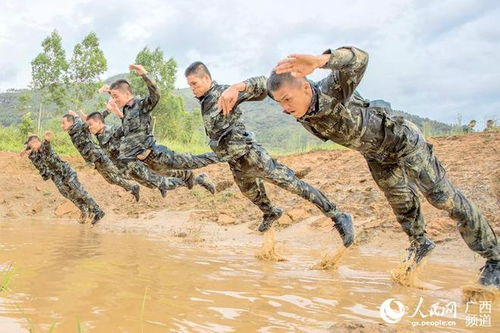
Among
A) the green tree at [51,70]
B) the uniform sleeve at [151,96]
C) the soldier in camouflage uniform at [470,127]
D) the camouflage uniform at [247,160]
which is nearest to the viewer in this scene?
the camouflage uniform at [247,160]

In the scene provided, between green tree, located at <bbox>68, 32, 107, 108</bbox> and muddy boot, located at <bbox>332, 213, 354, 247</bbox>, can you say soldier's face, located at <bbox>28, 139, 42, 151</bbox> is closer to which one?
muddy boot, located at <bbox>332, 213, 354, 247</bbox>

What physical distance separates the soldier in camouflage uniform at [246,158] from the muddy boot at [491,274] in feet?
4.37

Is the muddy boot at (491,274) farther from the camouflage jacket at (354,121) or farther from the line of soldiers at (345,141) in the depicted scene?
the camouflage jacket at (354,121)

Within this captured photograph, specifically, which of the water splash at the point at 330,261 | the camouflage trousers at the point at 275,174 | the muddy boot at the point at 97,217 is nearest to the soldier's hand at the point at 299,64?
the water splash at the point at 330,261

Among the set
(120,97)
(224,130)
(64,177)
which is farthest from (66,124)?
(224,130)

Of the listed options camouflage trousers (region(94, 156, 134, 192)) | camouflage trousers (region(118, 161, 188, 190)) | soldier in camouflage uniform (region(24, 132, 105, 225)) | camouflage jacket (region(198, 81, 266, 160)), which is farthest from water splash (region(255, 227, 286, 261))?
soldier in camouflage uniform (region(24, 132, 105, 225))

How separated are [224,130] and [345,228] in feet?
5.55

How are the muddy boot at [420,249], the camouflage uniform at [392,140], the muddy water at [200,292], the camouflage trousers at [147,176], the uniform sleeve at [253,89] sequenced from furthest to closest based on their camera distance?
the camouflage trousers at [147,176] → the uniform sleeve at [253,89] → the muddy boot at [420,249] → the camouflage uniform at [392,140] → the muddy water at [200,292]

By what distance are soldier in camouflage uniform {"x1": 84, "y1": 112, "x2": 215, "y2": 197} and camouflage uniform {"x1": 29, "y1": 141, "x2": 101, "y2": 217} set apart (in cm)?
190

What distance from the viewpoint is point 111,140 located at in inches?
304

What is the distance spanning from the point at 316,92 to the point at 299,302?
1378 millimetres

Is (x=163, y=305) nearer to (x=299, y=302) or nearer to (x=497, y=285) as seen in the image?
(x=299, y=302)

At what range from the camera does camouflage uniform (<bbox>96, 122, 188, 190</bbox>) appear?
7.44m

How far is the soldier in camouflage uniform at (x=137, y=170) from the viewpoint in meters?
7.48
